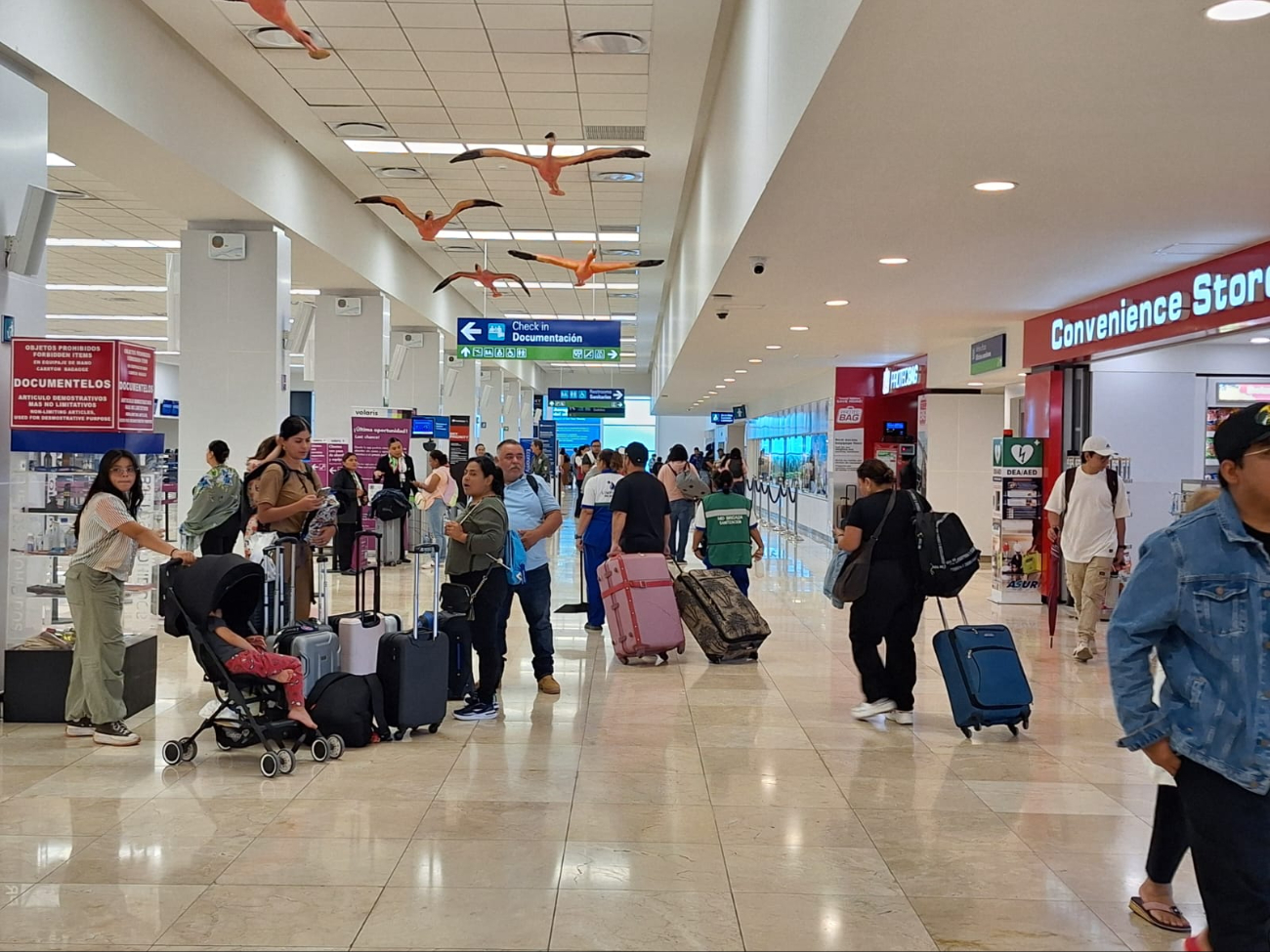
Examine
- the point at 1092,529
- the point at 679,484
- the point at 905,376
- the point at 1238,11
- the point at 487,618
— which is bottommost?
the point at 487,618

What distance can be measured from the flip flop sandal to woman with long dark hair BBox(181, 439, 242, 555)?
7726mm

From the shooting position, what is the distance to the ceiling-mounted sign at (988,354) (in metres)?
13.9

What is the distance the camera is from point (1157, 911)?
12.4 feet

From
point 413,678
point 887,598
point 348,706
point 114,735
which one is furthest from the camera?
point 887,598

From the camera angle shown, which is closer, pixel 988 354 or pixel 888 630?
pixel 888 630

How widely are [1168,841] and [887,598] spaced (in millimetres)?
2834

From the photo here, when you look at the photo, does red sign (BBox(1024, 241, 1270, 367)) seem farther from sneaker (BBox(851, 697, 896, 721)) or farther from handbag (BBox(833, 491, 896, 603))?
sneaker (BBox(851, 697, 896, 721))

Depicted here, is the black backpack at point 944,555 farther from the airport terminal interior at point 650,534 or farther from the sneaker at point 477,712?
the sneaker at point 477,712

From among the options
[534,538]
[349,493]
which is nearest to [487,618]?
[534,538]

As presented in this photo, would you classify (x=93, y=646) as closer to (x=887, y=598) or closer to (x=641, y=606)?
(x=641, y=606)

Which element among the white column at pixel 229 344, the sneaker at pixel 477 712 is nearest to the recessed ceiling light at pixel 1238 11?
the sneaker at pixel 477 712

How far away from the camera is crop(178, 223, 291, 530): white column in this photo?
11758 millimetres

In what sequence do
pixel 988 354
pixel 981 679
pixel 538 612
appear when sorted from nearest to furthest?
pixel 981 679 < pixel 538 612 < pixel 988 354

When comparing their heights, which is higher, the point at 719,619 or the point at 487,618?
the point at 487,618
